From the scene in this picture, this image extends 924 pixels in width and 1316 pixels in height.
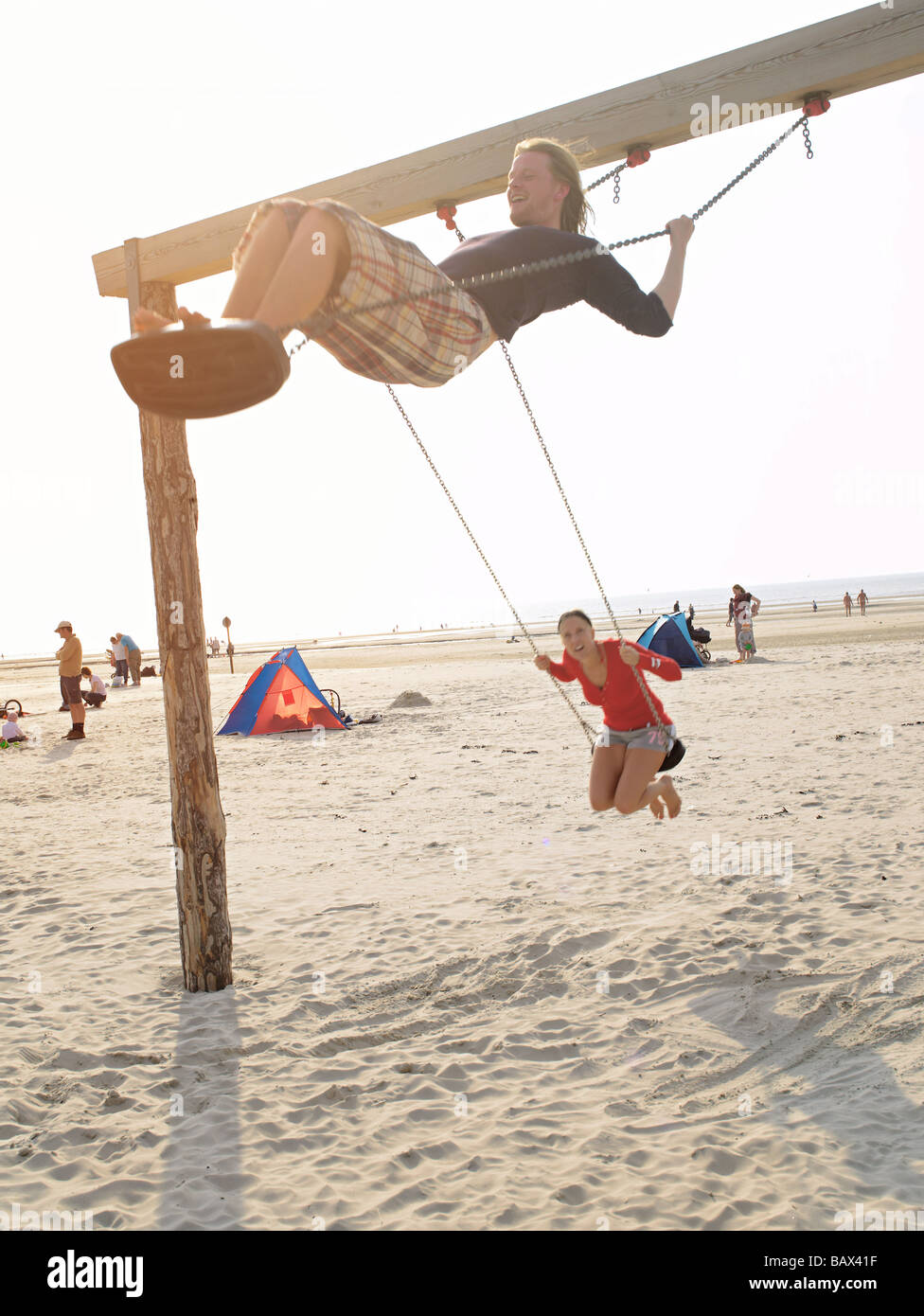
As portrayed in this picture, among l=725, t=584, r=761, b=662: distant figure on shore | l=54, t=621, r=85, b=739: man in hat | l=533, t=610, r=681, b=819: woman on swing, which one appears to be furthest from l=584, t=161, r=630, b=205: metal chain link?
l=725, t=584, r=761, b=662: distant figure on shore

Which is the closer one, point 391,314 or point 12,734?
point 391,314

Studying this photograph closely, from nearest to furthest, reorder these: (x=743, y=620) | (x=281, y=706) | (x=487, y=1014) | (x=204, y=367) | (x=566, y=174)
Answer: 1. (x=204, y=367)
2. (x=566, y=174)
3. (x=487, y=1014)
4. (x=281, y=706)
5. (x=743, y=620)

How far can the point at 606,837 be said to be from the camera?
317 inches

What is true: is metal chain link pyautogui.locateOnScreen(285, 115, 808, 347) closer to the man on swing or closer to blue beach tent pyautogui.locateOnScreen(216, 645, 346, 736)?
the man on swing

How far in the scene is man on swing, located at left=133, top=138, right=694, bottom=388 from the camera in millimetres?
2406

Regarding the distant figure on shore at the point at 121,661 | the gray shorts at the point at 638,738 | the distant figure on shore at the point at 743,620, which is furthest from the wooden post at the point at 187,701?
the distant figure on shore at the point at 121,661

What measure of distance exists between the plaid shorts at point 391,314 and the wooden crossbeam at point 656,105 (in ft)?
4.44

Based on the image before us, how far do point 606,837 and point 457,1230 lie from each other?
501 cm

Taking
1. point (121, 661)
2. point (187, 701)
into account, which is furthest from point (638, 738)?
point (121, 661)

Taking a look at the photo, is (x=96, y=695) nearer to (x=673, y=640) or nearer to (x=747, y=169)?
(x=673, y=640)

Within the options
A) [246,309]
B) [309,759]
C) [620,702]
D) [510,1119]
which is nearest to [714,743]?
[309,759]

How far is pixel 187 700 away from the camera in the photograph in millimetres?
5340

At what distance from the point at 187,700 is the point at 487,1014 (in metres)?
2.47
